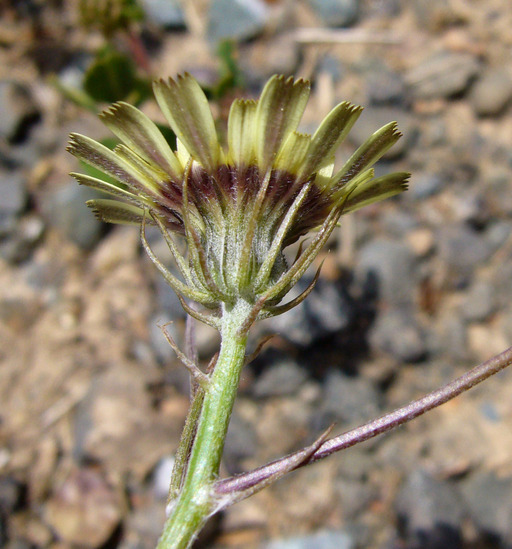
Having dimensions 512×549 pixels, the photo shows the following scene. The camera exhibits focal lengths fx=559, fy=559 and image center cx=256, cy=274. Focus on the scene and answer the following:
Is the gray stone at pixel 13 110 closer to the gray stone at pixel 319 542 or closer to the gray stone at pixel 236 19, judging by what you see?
the gray stone at pixel 236 19

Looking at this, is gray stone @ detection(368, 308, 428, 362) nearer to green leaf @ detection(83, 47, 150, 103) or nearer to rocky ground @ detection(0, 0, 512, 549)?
rocky ground @ detection(0, 0, 512, 549)

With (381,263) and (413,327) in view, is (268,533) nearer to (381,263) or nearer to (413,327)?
(413,327)

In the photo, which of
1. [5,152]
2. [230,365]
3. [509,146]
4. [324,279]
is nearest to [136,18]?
[5,152]

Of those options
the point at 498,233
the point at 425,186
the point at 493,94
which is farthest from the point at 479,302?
the point at 493,94

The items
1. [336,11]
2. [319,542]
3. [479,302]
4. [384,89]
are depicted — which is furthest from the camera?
[336,11]

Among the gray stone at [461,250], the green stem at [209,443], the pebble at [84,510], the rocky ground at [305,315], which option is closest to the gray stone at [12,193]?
the rocky ground at [305,315]

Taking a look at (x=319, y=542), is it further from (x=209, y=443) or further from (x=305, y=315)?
(x=209, y=443)
